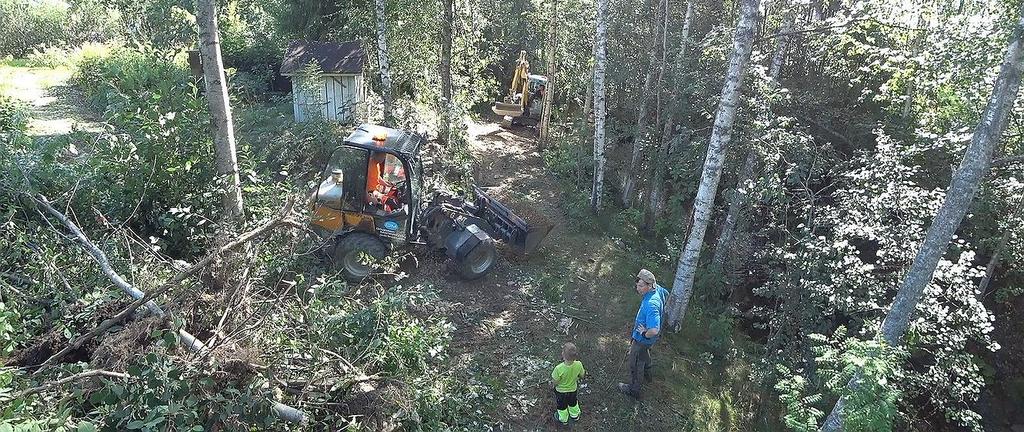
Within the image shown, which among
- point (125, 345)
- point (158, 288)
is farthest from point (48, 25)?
point (125, 345)

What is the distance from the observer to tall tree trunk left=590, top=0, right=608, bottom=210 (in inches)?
404

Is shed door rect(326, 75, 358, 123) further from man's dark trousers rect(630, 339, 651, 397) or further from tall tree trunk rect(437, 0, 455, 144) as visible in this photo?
man's dark trousers rect(630, 339, 651, 397)

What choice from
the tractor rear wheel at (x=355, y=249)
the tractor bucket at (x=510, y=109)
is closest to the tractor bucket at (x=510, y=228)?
the tractor rear wheel at (x=355, y=249)

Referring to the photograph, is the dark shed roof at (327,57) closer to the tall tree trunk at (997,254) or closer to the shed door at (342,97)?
the shed door at (342,97)

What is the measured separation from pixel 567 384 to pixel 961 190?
3.73 metres

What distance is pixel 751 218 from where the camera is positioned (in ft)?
27.8

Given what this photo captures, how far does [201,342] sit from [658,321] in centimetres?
419

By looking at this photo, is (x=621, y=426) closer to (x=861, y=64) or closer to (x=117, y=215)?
(x=117, y=215)

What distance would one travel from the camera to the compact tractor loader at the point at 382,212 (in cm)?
727

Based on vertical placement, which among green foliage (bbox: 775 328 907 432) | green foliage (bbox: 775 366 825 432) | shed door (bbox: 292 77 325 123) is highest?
shed door (bbox: 292 77 325 123)

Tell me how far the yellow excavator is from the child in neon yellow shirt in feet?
43.0

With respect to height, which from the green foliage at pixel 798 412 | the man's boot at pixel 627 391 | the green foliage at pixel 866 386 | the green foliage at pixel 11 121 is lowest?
the man's boot at pixel 627 391

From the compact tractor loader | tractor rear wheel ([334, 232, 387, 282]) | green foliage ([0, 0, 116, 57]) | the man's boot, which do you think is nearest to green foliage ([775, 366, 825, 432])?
the man's boot

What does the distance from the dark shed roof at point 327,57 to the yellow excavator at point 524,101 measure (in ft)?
17.7
